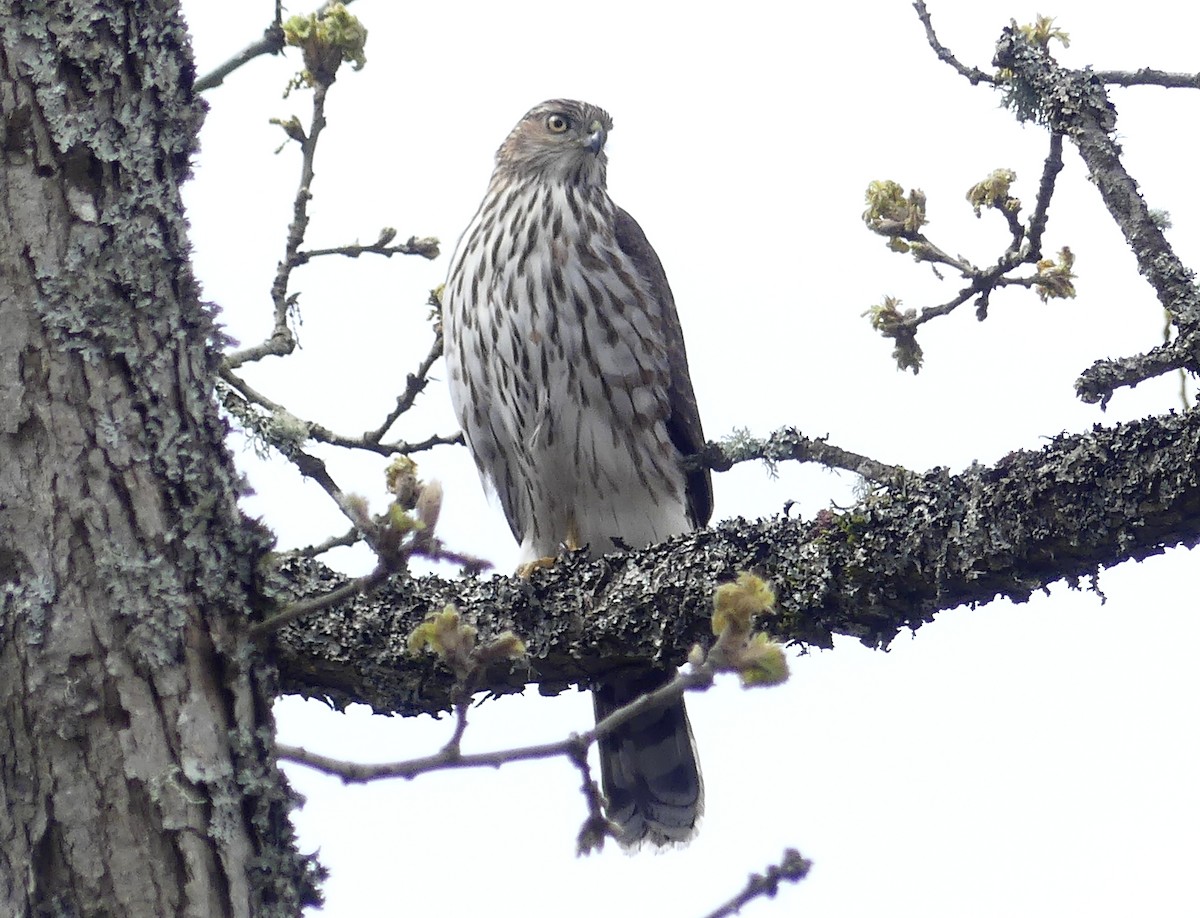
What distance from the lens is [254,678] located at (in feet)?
7.47

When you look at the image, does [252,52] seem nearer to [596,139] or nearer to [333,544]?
[333,544]

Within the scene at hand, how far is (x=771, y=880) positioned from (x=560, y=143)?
4054 mm

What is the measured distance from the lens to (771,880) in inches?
84.0

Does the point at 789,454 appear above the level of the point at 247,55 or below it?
below

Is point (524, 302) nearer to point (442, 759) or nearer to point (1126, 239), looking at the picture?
point (1126, 239)

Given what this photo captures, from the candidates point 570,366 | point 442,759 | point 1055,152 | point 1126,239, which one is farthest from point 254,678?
point 570,366

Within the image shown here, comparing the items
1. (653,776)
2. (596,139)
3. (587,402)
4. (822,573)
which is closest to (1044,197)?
(822,573)

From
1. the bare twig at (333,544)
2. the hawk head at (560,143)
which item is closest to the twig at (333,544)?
the bare twig at (333,544)

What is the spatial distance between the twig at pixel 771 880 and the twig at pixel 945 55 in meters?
1.90

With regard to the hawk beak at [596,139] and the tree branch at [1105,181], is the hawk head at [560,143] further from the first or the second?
the tree branch at [1105,181]

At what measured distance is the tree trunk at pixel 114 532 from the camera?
204cm

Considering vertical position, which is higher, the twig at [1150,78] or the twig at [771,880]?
the twig at [1150,78]

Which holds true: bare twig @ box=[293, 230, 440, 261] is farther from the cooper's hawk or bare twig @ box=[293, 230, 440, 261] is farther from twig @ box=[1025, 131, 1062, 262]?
twig @ box=[1025, 131, 1062, 262]

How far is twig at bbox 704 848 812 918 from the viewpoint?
2.03 m
